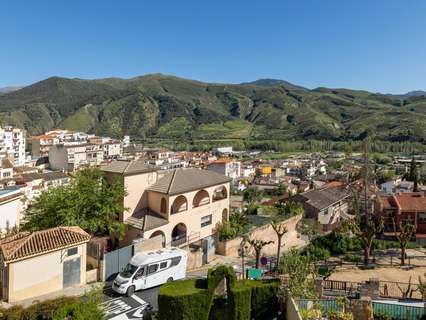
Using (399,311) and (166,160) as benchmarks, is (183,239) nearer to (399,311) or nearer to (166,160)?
(399,311)

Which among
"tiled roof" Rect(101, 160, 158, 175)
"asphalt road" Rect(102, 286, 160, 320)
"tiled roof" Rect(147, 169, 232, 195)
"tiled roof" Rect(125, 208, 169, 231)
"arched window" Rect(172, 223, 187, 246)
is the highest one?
"tiled roof" Rect(101, 160, 158, 175)

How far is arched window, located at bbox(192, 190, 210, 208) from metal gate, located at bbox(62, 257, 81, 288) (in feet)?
37.1

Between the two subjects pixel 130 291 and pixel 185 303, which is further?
pixel 130 291

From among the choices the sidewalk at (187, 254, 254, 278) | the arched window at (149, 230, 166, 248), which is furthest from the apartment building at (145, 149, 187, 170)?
the arched window at (149, 230, 166, 248)

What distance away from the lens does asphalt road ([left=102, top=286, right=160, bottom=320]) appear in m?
15.9

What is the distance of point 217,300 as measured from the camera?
14766 millimetres

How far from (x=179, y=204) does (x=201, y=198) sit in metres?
2.82

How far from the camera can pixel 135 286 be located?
58.9 feet

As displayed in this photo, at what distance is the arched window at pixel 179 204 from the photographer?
26734 mm

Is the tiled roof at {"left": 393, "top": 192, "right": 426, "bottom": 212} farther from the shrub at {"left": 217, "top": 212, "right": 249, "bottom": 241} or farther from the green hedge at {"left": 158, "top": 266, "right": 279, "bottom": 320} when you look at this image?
the green hedge at {"left": 158, "top": 266, "right": 279, "bottom": 320}

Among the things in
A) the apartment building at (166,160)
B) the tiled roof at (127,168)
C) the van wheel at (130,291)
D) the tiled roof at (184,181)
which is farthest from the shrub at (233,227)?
the apartment building at (166,160)

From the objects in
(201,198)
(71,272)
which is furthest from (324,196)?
(71,272)

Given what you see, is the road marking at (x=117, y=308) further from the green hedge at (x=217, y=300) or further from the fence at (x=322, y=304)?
the fence at (x=322, y=304)

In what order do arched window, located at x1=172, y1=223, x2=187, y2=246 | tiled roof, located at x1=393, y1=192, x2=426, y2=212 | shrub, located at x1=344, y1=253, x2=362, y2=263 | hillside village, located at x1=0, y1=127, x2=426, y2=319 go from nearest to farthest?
1. hillside village, located at x1=0, y1=127, x2=426, y2=319
2. arched window, located at x1=172, y1=223, x2=187, y2=246
3. shrub, located at x1=344, y1=253, x2=362, y2=263
4. tiled roof, located at x1=393, y1=192, x2=426, y2=212
